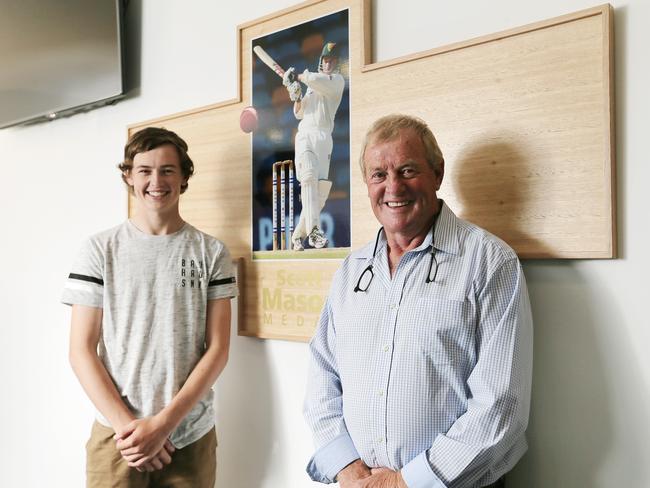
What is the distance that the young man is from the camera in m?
1.71

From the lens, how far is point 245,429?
200 centimetres

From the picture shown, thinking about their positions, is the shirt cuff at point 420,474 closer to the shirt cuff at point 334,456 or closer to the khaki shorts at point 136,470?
the shirt cuff at point 334,456

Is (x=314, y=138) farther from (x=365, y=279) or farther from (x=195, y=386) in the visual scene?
(x=195, y=386)

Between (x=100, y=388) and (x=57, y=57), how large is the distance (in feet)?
5.12

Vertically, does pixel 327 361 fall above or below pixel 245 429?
above

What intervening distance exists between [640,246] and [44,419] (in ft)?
8.33

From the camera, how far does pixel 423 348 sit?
127 centimetres

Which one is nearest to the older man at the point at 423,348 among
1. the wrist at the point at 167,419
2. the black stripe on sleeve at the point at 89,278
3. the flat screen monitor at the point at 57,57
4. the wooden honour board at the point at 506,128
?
the wooden honour board at the point at 506,128

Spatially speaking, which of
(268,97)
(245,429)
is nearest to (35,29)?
(268,97)

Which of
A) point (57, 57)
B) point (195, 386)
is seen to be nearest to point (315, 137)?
point (195, 386)

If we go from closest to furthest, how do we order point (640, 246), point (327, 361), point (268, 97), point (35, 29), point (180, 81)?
point (640, 246), point (327, 361), point (268, 97), point (180, 81), point (35, 29)

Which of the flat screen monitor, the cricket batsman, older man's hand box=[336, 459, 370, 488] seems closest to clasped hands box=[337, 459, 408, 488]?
older man's hand box=[336, 459, 370, 488]

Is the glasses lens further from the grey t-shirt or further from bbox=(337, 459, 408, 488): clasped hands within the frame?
the grey t-shirt

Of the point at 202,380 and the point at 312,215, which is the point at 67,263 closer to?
the point at 202,380
